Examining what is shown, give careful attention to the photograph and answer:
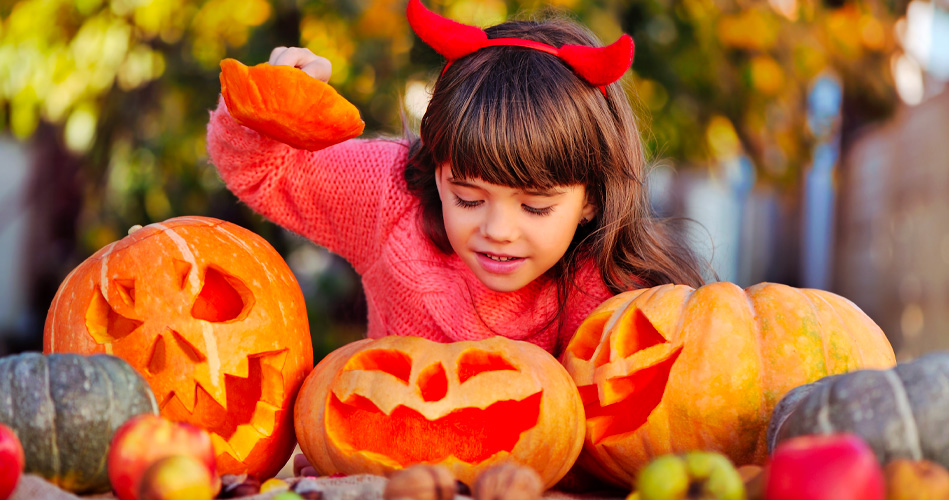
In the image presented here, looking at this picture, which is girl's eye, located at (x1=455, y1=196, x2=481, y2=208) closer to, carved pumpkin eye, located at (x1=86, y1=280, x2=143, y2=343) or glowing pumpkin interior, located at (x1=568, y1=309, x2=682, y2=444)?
glowing pumpkin interior, located at (x1=568, y1=309, x2=682, y2=444)

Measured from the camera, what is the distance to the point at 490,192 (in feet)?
7.57

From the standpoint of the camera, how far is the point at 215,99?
14.7ft

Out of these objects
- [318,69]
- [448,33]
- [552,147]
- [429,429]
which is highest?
[448,33]

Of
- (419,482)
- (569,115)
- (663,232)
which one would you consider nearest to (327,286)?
(663,232)

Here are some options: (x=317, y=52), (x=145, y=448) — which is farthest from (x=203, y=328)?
(x=317, y=52)

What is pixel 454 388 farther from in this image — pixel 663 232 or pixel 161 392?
pixel 663 232

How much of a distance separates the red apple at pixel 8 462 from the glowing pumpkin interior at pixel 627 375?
1147 millimetres

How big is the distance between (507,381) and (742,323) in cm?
Answer: 53

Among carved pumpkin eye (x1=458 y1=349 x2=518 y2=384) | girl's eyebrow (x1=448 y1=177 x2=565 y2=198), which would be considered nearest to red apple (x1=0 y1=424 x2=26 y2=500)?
carved pumpkin eye (x1=458 y1=349 x2=518 y2=384)

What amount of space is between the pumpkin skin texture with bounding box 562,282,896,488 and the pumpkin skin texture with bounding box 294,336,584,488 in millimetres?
126

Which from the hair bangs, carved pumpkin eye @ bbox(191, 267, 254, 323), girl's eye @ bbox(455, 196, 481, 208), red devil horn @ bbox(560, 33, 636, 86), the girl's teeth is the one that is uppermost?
red devil horn @ bbox(560, 33, 636, 86)

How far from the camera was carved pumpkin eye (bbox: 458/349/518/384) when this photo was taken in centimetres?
193

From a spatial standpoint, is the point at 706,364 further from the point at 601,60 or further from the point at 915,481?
the point at 601,60

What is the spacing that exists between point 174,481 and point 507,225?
3.80ft
